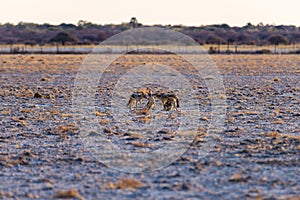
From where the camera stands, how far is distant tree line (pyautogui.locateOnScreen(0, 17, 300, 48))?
138875 millimetres

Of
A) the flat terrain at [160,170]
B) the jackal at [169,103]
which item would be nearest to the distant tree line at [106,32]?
the jackal at [169,103]

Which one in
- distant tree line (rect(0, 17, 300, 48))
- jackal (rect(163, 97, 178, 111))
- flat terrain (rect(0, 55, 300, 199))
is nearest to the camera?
flat terrain (rect(0, 55, 300, 199))

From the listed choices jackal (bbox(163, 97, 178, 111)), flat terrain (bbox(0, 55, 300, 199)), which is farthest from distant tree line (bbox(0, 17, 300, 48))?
flat terrain (bbox(0, 55, 300, 199))

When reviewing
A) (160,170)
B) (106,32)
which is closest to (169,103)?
(160,170)

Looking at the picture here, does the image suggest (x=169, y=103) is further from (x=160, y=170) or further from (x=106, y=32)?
(x=106, y=32)

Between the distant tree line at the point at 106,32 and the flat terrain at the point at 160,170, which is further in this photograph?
the distant tree line at the point at 106,32

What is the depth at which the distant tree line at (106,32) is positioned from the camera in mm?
138875

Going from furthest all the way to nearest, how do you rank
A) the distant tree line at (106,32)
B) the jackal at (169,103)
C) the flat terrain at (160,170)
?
the distant tree line at (106,32) < the jackal at (169,103) < the flat terrain at (160,170)

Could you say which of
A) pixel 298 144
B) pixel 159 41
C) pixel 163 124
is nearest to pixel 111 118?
pixel 163 124

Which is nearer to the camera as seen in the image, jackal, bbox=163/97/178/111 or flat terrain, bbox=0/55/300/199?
flat terrain, bbox=0/55/300/199

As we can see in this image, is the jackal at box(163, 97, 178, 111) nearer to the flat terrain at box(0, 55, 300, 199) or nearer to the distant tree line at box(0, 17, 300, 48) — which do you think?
the flat terrain at box(0, 55, 300, 199)

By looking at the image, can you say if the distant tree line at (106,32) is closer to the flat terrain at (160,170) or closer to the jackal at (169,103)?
the jackal at (169,103)

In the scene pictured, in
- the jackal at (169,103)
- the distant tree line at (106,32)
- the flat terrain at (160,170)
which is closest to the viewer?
the flat terrain at (160,170)

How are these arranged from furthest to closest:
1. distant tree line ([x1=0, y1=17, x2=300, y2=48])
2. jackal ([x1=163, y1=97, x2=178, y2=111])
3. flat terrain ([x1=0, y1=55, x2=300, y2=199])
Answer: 1. distant tree line ([x1=0, y1=17, x2=300, y2=48])
2. jackal ([x1=163, y1=97, x2=178, y2=111])
3. flat terrain ([x1=0, y1=55, x2=300, y2=199])
